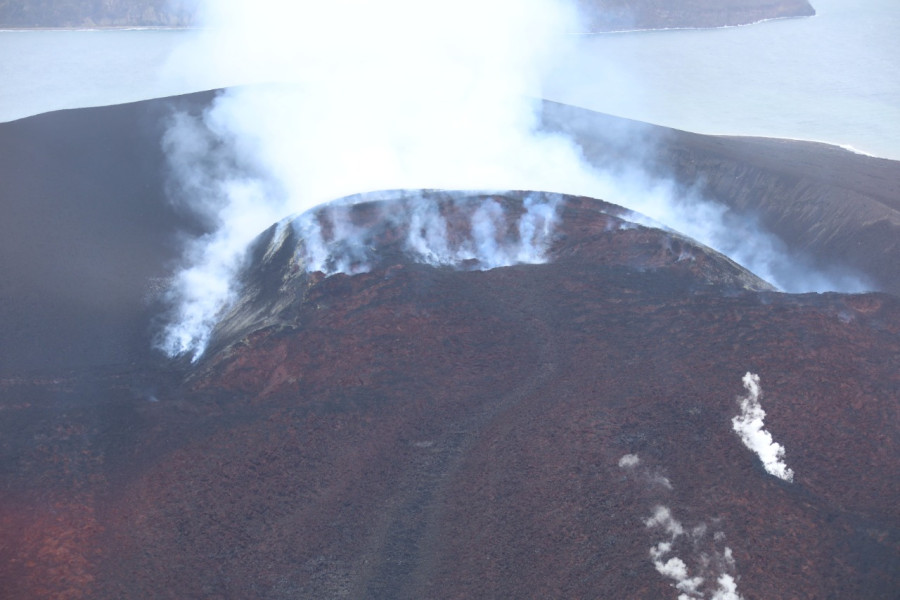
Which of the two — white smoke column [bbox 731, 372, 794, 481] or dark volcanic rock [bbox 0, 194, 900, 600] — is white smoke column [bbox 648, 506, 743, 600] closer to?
dark volcanic rock [bbox 0, 194, 900, 600]

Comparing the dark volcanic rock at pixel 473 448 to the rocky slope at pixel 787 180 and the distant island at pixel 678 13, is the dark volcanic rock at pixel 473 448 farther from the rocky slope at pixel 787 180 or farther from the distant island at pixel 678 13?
the distant island at pixel 678 13

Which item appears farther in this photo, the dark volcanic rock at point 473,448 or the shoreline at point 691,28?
the shoreline at point 691,28

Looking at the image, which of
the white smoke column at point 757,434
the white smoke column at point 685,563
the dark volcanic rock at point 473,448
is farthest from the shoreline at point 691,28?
the white smoke column at point 685,563

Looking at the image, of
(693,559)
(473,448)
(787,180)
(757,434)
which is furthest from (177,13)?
(693,559)

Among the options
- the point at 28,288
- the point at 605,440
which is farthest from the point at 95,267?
the point at 605,440

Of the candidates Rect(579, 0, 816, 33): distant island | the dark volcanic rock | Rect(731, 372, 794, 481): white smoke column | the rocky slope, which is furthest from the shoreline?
Rect(731, 372, 794, 481): white smoke column

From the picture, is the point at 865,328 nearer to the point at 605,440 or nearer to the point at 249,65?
the point at 605,440

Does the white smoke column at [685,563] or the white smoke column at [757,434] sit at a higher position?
the white smoke column at [757,434]

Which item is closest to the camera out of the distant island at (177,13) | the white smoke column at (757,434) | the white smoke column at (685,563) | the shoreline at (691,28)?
the white smoke column at (685,563)

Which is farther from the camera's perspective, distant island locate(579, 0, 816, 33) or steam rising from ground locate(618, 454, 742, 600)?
distant island locate(579, 0, 816, 33)
